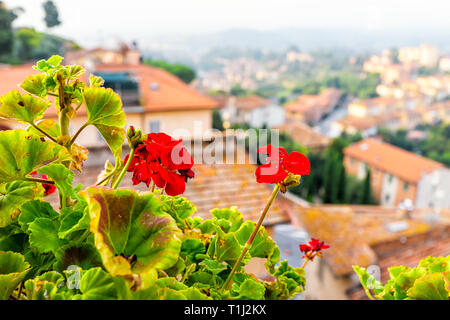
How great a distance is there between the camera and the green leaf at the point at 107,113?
0.34 meters

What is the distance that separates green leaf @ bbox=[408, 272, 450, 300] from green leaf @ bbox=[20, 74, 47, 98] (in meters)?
0.35

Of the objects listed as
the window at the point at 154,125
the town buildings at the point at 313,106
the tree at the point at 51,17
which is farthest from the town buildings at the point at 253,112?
the window at the point at 154,125

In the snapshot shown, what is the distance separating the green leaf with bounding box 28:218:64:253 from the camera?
297 mm

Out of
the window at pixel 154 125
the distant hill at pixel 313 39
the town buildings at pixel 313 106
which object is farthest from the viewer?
the distant hill at pixel 313 39

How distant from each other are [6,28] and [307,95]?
2498cm

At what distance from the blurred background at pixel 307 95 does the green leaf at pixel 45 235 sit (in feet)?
1.10

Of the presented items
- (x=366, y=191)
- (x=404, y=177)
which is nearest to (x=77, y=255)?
(x=366, y=191)

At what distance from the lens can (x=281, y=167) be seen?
0.34 metres

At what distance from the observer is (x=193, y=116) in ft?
32.0

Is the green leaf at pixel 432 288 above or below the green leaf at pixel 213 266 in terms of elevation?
below

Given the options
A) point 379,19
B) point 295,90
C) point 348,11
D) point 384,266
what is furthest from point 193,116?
point 379,19

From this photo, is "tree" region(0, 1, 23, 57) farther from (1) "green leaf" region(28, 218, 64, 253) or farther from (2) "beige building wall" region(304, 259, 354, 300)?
(1) "green leaf" region(28, 218, 64, 253)

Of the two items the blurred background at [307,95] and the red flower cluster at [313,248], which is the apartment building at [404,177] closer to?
the blurred background at [307,95]
